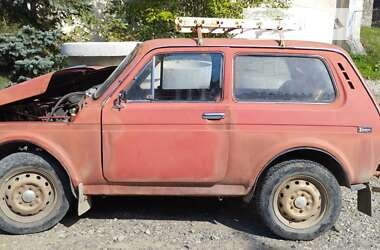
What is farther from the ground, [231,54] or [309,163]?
[231,54]

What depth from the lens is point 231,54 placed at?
189 inches

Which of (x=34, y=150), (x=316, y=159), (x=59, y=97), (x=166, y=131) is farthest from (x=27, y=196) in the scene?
(x=316, y=159)

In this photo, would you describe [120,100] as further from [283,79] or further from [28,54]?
[28,54]

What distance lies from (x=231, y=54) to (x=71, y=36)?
5824 millimetres

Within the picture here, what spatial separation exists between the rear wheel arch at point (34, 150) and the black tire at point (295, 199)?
5.50ft

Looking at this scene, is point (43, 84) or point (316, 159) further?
point (43, 84)

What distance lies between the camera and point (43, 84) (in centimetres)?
547

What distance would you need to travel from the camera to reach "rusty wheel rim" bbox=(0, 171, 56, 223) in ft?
15.7

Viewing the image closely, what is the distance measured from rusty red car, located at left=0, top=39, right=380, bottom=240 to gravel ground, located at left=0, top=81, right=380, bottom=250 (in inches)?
6.0

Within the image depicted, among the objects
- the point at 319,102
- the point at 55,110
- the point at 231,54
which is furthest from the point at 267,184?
the point at 55,110

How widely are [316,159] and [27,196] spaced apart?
2.54 metres

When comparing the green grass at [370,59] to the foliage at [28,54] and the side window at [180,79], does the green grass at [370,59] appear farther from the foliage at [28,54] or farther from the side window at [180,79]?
the side window at [180,79]

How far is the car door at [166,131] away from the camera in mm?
4680

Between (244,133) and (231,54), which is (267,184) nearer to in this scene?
(244,133)
